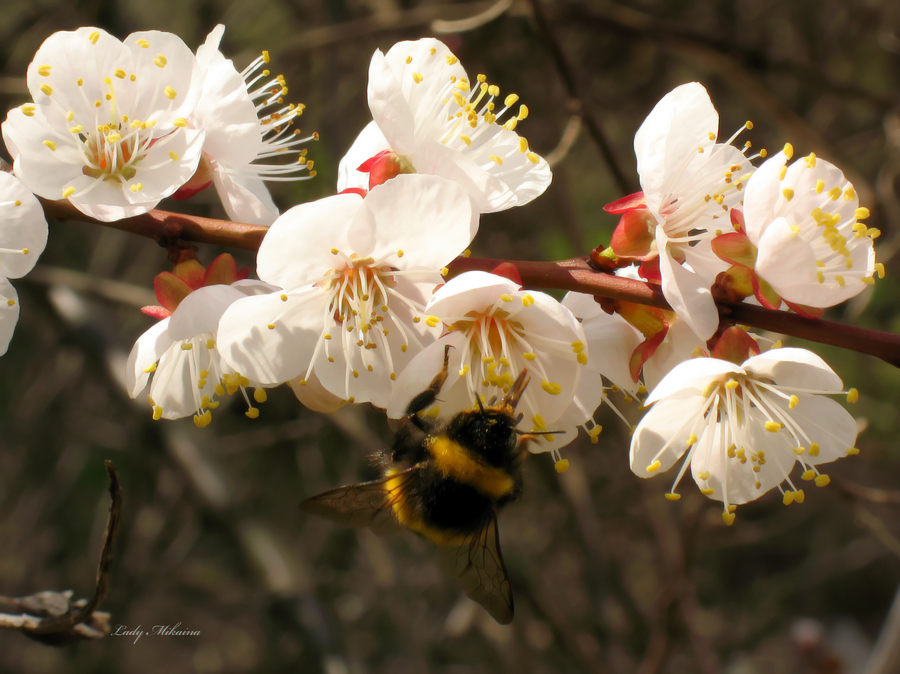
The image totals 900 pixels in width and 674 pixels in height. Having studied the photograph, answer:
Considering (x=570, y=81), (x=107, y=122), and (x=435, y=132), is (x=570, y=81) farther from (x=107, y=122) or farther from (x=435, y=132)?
(x=107, y=122)

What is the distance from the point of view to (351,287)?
4.37 ft

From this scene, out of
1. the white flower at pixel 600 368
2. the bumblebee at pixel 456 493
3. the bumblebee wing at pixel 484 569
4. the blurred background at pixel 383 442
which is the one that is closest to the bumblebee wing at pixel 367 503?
the bumblebee at pixel 456 493

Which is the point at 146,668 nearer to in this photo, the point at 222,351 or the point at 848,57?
the point at 222,351

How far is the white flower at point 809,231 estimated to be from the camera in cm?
116

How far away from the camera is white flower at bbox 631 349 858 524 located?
119 cm

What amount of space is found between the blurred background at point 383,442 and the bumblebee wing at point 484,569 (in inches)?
42.1

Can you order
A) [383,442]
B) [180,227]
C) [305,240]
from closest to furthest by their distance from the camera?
[305,240] < [180,227] < [383,442]

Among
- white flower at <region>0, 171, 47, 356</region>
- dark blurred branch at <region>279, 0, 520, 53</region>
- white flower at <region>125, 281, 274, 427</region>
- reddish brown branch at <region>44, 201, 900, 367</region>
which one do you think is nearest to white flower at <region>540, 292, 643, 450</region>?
reddish brown branch at <region>44, 201, 900, 367</region>

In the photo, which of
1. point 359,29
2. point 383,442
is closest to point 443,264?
point 383,442

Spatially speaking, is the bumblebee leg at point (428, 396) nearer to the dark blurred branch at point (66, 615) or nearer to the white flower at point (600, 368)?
the white flower at point (600, 368)

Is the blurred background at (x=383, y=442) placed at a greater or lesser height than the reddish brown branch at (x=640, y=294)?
lesser

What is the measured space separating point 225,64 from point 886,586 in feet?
21.5

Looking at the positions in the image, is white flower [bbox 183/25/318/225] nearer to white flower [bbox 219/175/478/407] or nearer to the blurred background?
white flower [bbox 219/175/478/407]

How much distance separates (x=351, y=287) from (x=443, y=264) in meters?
0.19
